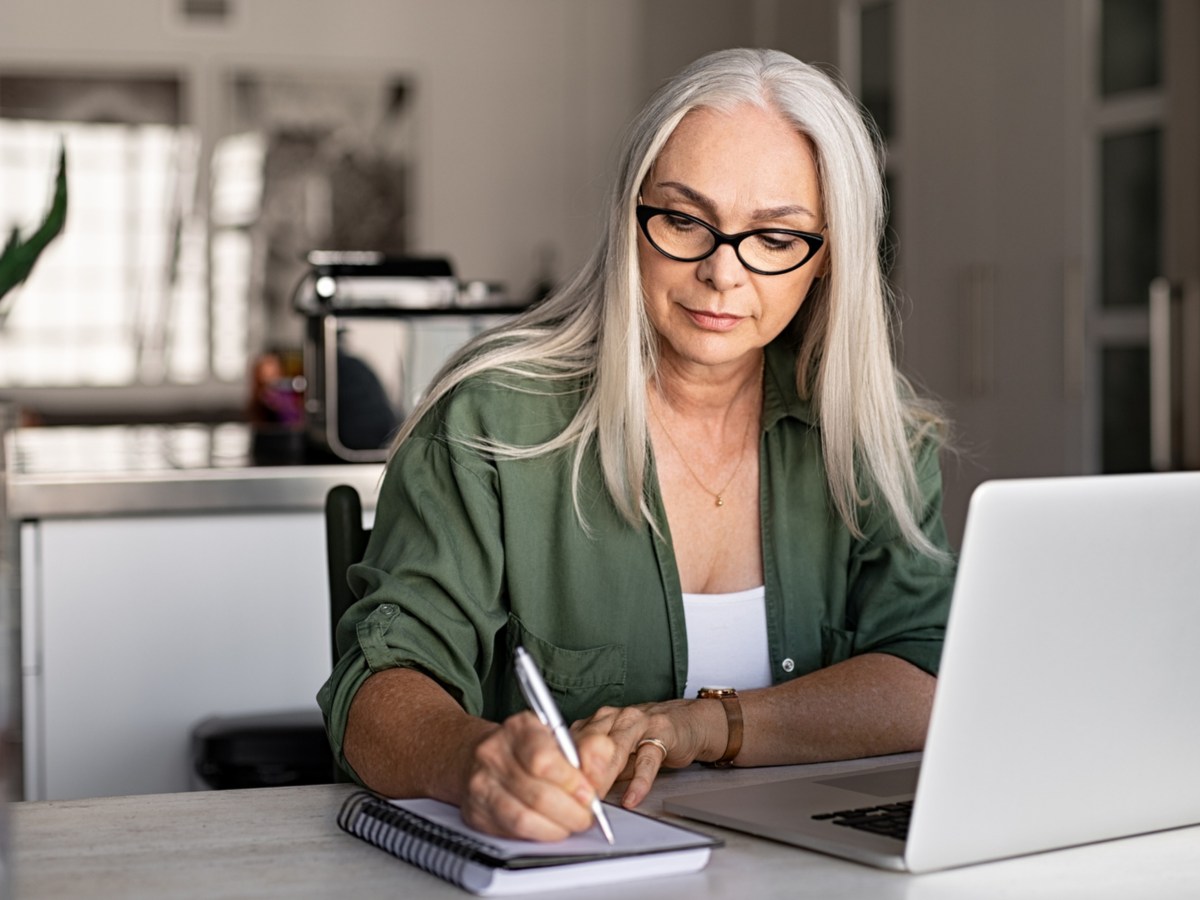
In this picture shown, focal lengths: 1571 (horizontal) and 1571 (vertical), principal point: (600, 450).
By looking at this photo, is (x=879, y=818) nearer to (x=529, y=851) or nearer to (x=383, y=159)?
(x=529, y=851)

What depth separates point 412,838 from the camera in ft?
3.06

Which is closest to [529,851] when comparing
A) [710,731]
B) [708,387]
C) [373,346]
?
[710,731]

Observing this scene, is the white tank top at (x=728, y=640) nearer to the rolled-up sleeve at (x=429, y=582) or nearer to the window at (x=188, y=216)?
the rolled-up sleeve at (x=429, y=582)

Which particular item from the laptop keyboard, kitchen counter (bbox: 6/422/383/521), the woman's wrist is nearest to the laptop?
the laptop keyboard

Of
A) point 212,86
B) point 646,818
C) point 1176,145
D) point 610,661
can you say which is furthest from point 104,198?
point 646,818

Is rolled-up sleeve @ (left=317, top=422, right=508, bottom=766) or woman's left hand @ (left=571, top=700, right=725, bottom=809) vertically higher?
rolled-up sleeve @ (left=317, top=422, right=508, bottom=766)

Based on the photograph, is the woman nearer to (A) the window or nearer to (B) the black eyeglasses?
(B) the black eyeglasses

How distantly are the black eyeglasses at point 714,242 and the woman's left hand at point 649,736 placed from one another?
0.39 m

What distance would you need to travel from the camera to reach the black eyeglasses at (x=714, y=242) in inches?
54.4

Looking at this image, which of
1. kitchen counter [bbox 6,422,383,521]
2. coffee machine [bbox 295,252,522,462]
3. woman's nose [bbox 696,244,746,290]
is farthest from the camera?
coffee machine [bbox 295,252,522,462]

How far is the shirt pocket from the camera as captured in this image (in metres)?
1.40

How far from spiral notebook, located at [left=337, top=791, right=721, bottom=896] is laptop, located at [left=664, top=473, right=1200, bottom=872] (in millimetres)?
92

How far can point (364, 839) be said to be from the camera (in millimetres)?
983

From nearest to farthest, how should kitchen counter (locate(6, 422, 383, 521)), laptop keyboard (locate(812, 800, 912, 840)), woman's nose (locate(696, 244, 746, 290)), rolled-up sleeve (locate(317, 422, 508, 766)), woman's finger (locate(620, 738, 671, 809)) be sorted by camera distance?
1. laptop keyboard (locate(812, 800, 912, 840))
2. woman's finger (locate(620, 738, 671, 809))
3. rolled-up sleeve (locate(317, 422, 508, 766))
4. woman's nose (locate(696, 244, 746, 290))
5. kitchen counter (locate(6, 422, 383, 521))
